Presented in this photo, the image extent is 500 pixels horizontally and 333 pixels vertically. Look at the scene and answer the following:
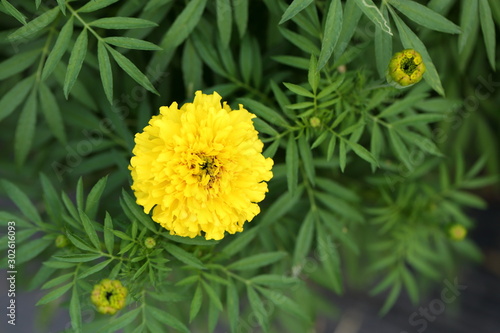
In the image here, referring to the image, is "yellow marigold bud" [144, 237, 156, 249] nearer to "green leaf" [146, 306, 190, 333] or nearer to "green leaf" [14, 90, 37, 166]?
"green leaf" [146, 306, 190, 333]

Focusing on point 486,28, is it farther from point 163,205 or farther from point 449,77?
point 163,205

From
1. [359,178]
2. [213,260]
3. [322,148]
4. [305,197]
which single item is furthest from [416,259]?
[213,260]

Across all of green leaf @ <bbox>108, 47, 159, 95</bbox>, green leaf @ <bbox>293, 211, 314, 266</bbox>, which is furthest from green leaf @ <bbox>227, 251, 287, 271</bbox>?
green leaf @ <bbox>108, 47, 159, 95</bbox>

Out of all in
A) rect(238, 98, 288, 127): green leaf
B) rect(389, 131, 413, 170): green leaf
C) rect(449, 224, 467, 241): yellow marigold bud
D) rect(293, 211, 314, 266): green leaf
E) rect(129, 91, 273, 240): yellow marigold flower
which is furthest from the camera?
rect(449, 224, 467, 241): yellow marigold bud

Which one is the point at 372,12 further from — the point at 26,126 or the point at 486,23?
the point at 26,126

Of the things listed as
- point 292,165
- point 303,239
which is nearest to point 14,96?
point 292,165

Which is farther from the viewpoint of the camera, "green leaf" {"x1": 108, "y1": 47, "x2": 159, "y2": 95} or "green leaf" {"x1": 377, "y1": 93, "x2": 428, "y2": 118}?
"green leaf" {"x1": 377, "y1": 93, "x2": 428, "y2": 118}

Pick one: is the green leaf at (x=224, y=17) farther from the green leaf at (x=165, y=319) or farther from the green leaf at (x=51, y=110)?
the green leaf at (x=165, y=319)
